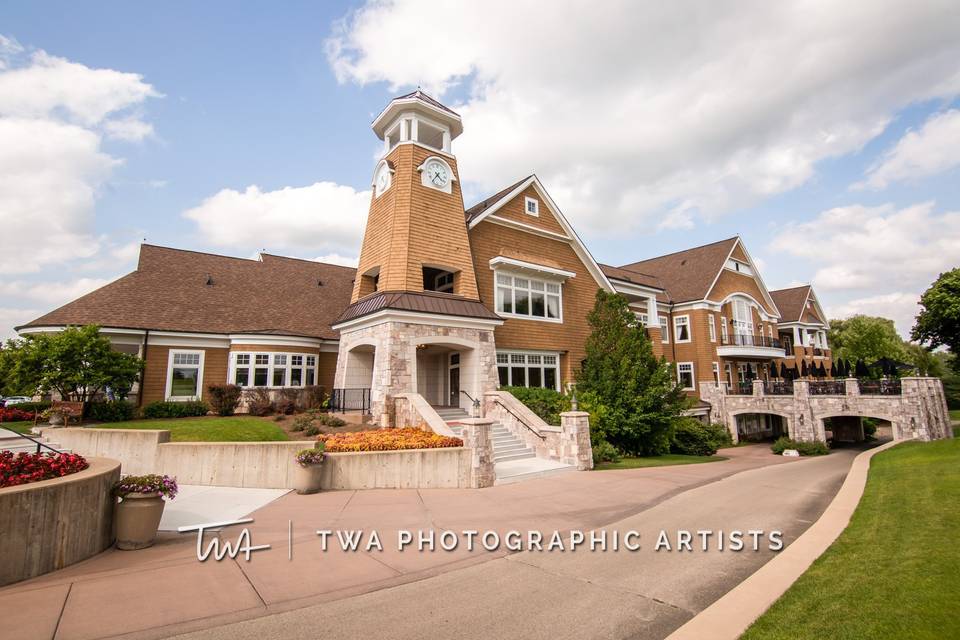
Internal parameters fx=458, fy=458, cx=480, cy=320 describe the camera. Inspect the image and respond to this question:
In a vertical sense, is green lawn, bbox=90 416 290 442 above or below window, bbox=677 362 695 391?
below

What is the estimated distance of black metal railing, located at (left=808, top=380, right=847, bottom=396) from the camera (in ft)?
92.3

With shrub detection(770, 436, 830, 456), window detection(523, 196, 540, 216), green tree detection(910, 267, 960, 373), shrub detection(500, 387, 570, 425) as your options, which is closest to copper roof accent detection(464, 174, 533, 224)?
window detection(523, 196, 540, 216)

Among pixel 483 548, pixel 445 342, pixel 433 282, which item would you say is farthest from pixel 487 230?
pixel 483 548

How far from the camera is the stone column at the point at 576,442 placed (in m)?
14.4

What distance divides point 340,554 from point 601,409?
1341cm

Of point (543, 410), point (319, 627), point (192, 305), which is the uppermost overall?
point (192, 305)

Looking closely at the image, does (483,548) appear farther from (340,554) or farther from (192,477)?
(192,477)

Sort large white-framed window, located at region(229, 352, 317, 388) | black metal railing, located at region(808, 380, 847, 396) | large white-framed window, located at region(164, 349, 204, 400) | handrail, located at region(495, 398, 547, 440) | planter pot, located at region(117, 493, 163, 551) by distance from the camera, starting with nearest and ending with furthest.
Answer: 1. planter pot, located at region(117, 493, 163, 551)
2. handrail, located at region(495, 398, 547, 440)
3. large white-framed window, located at region(164, 349, 204, 400)
4. large white-framed window, located at region(229, 352, 317, 388)
5. black metal railing, located at region(808, 380, 847, 396)

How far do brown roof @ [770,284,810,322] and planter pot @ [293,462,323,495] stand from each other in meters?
47.8

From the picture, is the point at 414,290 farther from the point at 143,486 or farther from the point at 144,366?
the point at 144,366

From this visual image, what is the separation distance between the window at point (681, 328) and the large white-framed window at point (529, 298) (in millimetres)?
16280

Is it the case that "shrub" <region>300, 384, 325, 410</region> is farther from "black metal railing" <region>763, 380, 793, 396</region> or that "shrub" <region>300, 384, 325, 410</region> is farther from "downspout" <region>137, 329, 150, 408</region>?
"black metal railing" <region>763, 380, 793, 396</region>

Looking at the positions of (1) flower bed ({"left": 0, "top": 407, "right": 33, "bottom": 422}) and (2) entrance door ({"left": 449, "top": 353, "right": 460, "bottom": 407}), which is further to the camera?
(2) entrance door ({"left": 449, "top": 353, "right": 460, "bottom": 407})

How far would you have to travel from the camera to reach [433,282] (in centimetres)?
2227
